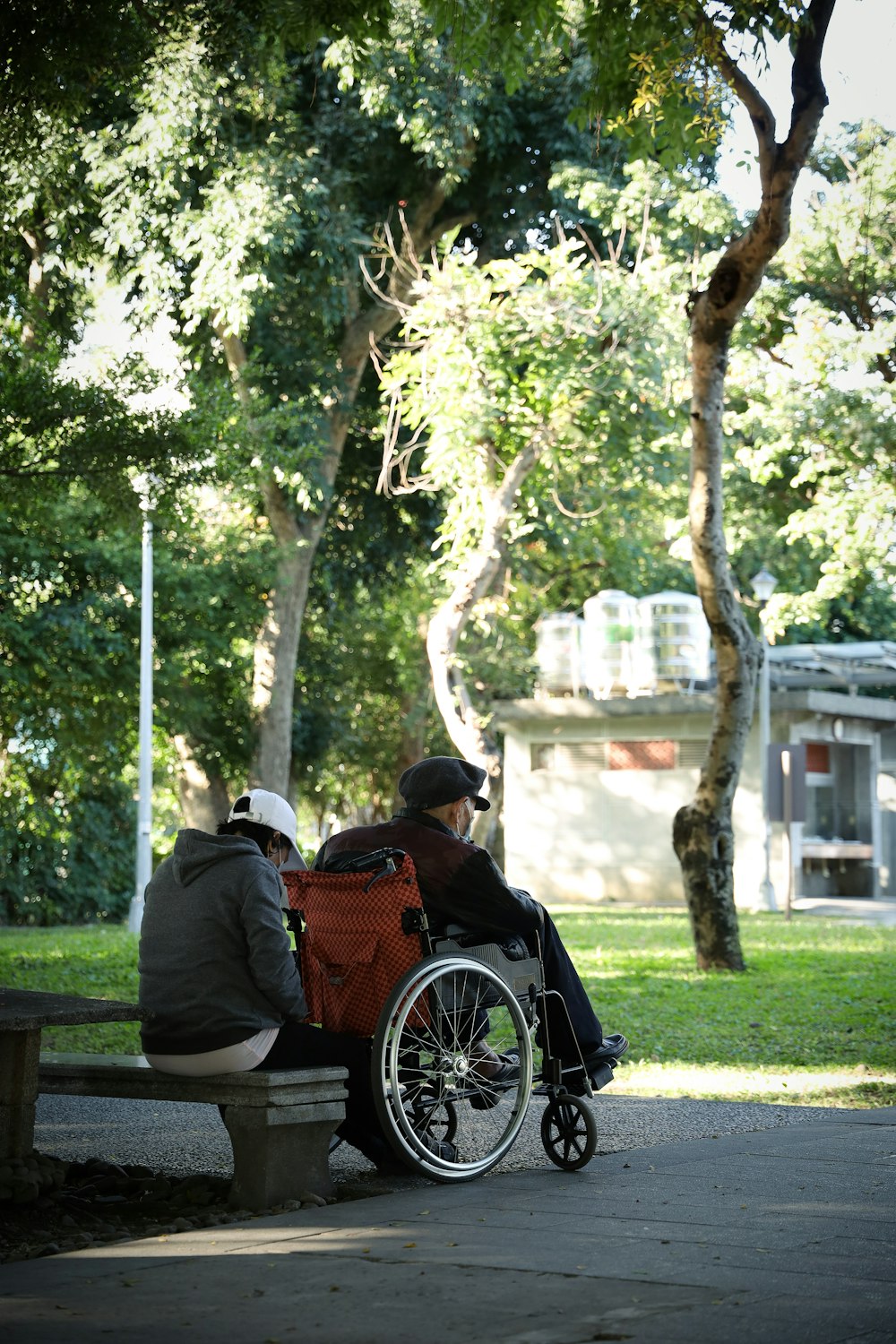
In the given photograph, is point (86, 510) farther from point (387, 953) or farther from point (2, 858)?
point (387, 953)

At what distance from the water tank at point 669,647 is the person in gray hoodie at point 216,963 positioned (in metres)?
27.7

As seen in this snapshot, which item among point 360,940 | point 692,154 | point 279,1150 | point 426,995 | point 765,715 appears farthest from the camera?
point 765,715

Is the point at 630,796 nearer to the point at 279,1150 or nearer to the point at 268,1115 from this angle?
the point at 279,1150

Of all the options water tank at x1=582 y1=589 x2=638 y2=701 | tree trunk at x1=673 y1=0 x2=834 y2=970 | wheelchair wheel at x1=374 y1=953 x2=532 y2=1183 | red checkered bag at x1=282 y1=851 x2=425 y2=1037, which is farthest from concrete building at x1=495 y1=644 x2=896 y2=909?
red checkered bag at x1=282 y1=851 x2=425 y2=1037

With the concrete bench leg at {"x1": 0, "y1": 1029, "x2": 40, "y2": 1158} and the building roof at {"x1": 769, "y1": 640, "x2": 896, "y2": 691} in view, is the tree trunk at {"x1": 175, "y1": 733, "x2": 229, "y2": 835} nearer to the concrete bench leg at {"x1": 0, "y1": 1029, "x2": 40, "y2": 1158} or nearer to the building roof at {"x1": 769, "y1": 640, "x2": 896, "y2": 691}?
the building roof at {"x1": 769, "y1": 640, "x2": 896, "y2": 691}

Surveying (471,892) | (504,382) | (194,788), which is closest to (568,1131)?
(471,892)

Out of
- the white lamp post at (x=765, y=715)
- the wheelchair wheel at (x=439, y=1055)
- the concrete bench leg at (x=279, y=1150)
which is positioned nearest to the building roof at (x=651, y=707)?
the white lamp post at (x=765, y=715)

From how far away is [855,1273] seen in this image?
4508 mm

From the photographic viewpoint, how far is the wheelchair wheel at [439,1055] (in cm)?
570

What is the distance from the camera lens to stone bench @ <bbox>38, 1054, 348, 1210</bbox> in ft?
18.1

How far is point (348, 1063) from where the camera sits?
598 centimetres

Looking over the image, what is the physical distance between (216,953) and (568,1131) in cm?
149

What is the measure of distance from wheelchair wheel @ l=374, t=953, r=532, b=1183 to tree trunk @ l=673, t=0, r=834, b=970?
29.0 feet

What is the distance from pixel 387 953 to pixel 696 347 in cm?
963
